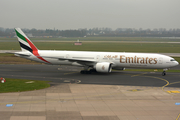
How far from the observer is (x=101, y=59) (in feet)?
134

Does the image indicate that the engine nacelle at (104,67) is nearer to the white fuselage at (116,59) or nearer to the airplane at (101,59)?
the airplane at (101,59)

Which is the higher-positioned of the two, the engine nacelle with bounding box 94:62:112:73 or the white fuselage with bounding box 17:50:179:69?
the white fuselage with bounding box 17:50:179:69

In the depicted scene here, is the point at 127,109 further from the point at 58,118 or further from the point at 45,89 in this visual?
the point at 45,89

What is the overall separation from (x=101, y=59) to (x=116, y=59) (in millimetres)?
2892

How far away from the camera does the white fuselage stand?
38.2m

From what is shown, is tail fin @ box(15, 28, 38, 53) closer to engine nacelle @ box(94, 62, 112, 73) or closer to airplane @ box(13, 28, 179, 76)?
airplane @ box(13, 28, 179, 76)

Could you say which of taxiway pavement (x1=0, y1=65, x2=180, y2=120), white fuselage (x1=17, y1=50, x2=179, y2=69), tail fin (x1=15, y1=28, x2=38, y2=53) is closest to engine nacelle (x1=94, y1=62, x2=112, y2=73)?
white fuselage (x1=17, y1=50, x2=179, y2=69)

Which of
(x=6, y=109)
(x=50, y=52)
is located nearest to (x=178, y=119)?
(x=6, y=109)

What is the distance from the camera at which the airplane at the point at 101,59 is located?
38312mm

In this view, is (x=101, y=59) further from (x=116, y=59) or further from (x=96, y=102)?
(x=96, y=102)

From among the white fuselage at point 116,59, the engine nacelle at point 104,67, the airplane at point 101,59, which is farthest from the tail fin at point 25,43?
the engine nacelle at point 104,67

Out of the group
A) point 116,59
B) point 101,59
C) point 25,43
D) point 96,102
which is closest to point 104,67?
point 101,59

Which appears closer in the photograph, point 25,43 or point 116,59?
point 116,59

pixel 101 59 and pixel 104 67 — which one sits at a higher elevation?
pixel 101 59
